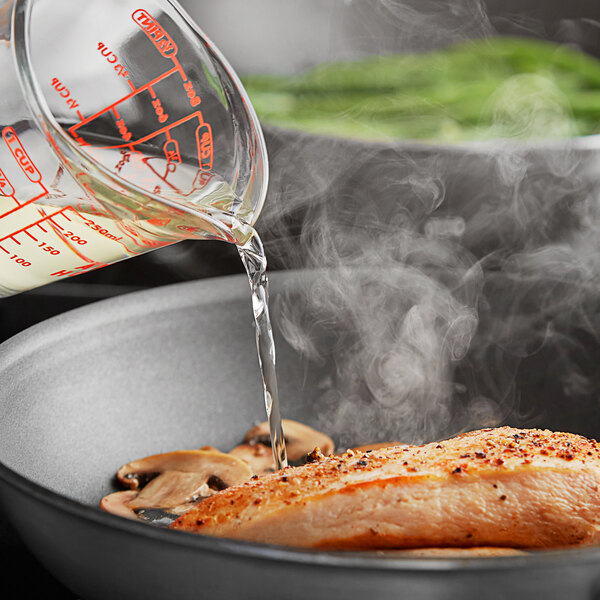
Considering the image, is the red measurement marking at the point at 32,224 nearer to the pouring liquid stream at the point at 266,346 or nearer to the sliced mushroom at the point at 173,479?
the pouring liquid stream at the point at 266,346

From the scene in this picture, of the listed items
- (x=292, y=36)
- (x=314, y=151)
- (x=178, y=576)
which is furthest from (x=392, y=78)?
(x=178, y=576)

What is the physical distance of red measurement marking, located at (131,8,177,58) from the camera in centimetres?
117

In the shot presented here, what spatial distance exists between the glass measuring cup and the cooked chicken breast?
36cm

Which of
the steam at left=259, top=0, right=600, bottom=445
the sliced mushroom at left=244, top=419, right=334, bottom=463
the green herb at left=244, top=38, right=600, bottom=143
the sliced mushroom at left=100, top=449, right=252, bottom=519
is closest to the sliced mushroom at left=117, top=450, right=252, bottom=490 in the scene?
the sliced mushroom at left=100, top=449, right=252, bottom=519

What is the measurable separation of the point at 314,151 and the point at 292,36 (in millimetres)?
1341

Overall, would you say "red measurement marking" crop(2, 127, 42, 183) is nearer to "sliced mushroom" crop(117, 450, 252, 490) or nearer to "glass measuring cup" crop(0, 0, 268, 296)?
"glass measuring cup" crop(0, 0, 268, 296)

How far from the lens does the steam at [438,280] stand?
1.52m

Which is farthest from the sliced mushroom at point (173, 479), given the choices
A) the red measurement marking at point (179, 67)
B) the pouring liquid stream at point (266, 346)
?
the red measurement marking at point (179, 67)

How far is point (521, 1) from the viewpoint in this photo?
9.47 ft

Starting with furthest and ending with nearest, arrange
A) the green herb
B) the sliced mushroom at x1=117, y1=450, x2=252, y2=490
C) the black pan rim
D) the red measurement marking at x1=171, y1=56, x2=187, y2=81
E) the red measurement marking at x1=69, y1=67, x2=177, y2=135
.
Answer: the green herb
the sliced mushroom at x1=117, y1=450, x2=252, y2=490
the red measurement marking at x1=171, y1=56, x2=187, y2=81
the red measurement marking at x1=69, y1=67, x2=177, y2=135
the black pan rim

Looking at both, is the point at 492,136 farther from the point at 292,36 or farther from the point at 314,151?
the point at 292,36

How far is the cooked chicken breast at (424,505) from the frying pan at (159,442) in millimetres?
202

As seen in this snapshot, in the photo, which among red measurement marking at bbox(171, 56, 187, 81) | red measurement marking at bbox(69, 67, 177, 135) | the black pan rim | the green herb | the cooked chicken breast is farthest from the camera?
the green herb

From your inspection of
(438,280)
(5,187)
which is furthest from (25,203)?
(438,280)
